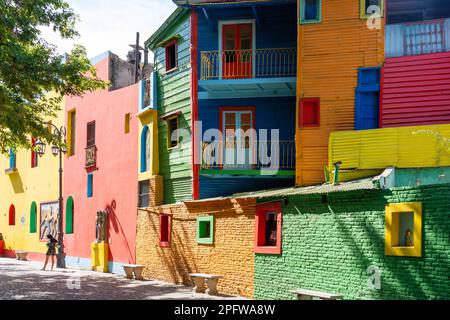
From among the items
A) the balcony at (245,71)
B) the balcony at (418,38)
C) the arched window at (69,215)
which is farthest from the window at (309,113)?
the arched window at (69,215)

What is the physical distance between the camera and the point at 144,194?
2109 cm

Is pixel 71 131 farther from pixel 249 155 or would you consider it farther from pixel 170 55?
pixel 249 155

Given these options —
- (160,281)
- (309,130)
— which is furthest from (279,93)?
(160,281)

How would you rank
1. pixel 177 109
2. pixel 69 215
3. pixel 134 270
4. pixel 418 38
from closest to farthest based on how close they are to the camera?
1. pixel 418 38
2. pixel 177 109
3. pixel 134 270
4. pixel 69 215

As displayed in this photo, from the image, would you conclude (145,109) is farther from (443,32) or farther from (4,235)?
(4,235)

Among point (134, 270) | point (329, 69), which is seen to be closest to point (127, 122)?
point (134, 270)

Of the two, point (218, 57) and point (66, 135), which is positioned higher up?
point (218, 57)

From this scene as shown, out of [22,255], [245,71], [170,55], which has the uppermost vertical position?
[170,55]

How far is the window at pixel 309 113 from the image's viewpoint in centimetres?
1641

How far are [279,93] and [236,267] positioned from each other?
5.64 metres

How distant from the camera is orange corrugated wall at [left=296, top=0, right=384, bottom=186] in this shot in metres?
16.1

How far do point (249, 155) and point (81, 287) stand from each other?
259 inches

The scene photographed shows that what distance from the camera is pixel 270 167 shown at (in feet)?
56.5

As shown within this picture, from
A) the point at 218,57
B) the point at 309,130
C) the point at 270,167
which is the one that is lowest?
the point at 270,167
